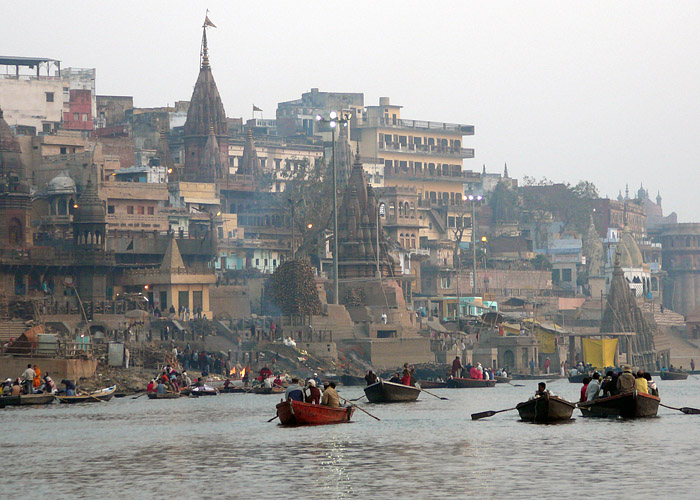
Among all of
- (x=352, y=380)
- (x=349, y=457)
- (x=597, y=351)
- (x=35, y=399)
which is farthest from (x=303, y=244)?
(x=349, y=457)

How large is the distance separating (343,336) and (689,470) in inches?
2499

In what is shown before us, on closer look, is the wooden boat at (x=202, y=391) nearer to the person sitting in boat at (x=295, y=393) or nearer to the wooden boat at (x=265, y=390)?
the wooden boat at (x=265, y=390)

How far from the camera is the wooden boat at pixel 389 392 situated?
61094 millimetres

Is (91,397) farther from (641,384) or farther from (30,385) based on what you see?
(641,384)

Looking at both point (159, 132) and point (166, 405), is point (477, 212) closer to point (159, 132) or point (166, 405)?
point (159, 132)

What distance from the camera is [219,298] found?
10419 cm

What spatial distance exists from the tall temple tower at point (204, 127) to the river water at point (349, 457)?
245 feet

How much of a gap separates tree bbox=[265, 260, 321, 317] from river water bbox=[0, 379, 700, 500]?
38.7 meters

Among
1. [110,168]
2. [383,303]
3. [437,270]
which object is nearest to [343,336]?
[383,303]

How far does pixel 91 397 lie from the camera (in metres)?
64.5

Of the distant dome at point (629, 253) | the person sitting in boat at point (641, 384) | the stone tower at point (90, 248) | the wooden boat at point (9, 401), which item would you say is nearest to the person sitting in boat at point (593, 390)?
the person sitting in boat at point (641, 384)

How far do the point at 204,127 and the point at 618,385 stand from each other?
3534 inches

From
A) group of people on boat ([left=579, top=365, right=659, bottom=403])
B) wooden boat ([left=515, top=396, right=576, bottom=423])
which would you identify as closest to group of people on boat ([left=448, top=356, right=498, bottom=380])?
group of people on boat ([left=579, top=365, right=659, bottom=403])

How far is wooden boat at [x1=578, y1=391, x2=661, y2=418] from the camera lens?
4647 centimetres
